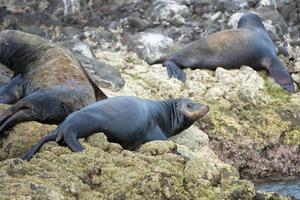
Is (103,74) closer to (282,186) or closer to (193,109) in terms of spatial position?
(193,109)

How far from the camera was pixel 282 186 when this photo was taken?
8008 millimetres

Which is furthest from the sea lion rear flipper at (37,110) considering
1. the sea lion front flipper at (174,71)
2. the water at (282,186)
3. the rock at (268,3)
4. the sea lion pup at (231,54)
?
the rock at (268,3)

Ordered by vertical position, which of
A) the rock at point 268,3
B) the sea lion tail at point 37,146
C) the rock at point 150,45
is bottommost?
the rock at point 268,3

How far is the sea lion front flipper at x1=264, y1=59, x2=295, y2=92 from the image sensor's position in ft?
34.2

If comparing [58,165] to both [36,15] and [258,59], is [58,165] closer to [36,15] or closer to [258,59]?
[258,59]

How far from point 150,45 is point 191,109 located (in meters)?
3.49

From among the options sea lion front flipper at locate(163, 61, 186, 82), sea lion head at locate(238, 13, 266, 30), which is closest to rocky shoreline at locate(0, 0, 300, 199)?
sea lion front flipper at locate(163, 61, 186, 82)

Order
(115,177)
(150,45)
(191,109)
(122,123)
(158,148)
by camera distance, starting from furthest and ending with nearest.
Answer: (150,45) → (191,109) → (122,123) → (158,148) → (115,177)

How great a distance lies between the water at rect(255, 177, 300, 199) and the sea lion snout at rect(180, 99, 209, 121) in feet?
3.50

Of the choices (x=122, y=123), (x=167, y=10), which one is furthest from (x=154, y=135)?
(x=167, y=10)

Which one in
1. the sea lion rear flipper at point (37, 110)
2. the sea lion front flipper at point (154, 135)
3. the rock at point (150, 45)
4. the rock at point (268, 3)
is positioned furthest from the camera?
the rock at point (268, 3)

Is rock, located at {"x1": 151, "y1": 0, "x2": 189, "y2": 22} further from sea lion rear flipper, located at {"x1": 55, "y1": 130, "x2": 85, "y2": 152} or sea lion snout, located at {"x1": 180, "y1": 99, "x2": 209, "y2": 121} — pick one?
sea lion rear flipper, located at {"x1": 55, "y1": 130, "x2": 85, "y2": 152}

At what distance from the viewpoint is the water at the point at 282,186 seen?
7.56 metres

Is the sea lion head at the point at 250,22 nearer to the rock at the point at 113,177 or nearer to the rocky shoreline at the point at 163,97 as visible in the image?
the rocky shoreline at the point at 163,97
